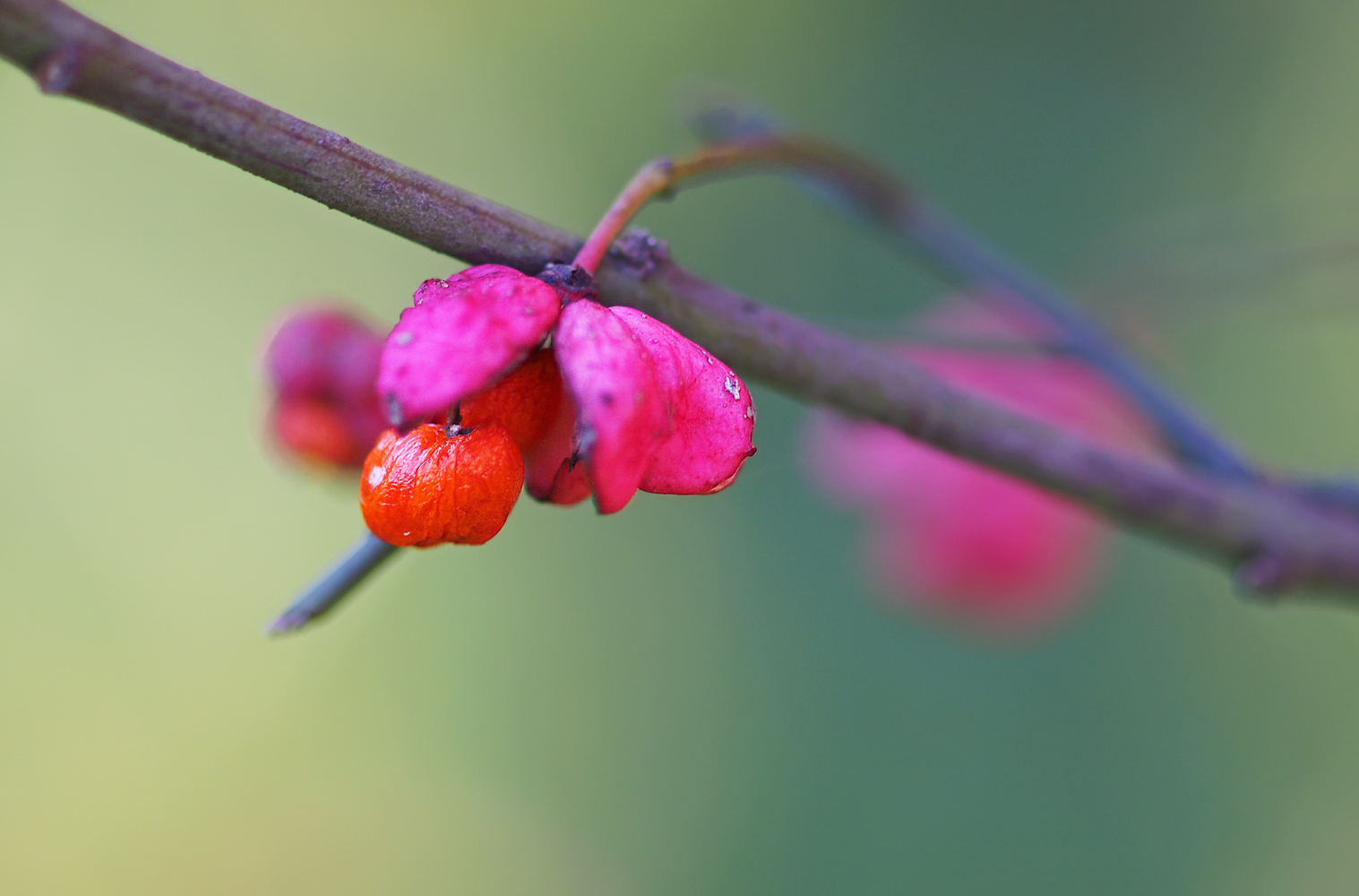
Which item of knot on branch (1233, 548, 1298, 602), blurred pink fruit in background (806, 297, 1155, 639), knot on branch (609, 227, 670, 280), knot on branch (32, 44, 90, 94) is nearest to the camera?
knot on branch (32, 44, 90, 94)

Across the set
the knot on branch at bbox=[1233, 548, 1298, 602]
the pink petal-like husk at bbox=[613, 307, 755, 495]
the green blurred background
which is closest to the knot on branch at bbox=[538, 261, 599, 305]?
the pink petal-like husk at bbox=[613, 307, 755, 495]

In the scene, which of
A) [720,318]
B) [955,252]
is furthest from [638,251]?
[955,252]

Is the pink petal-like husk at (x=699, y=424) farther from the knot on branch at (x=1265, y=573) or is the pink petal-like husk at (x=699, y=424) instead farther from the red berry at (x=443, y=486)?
the knot on branch at (x=1265, y=573)

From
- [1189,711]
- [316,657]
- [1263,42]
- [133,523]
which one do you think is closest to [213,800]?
[316,657]

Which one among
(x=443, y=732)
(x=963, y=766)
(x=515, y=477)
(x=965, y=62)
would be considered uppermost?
(x=965, y=62)

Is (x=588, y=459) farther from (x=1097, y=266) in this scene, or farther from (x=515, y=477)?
(x=1097, y=266)

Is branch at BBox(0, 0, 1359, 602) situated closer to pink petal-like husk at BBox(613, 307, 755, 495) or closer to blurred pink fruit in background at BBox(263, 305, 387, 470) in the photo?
pink petal-like husk at BBox(613, 307, 755, 495)

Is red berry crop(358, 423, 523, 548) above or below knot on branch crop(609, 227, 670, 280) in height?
below
